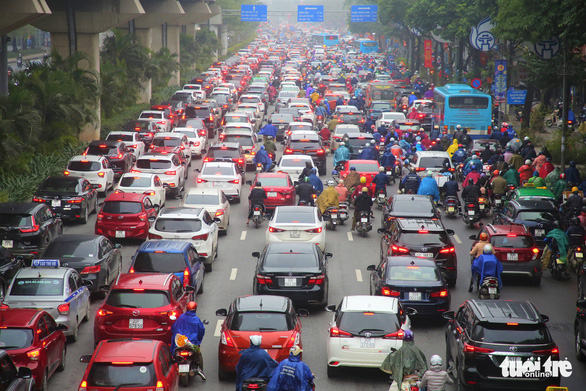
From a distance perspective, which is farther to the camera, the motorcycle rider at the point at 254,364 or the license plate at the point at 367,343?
the license plate at the point at 367,343

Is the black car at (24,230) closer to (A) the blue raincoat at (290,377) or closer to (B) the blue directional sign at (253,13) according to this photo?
(A) the blue raincoat at (290,377)

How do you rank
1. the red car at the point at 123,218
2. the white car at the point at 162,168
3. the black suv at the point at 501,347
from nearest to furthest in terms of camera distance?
1. the black suv at the point at 501,347
2. the red car at the point at 123,218
3. the white car at the point at 162,168

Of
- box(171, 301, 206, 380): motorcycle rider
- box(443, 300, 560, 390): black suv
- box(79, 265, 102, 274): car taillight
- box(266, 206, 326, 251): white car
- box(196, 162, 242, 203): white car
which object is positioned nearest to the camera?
box(443, 300, 560, 390): black suv

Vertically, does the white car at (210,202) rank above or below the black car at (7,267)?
above

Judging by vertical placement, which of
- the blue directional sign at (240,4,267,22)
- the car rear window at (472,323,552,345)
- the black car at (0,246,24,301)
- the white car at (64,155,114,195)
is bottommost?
the black car at (0,246,24,301)

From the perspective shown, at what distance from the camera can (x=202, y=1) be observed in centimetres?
8538

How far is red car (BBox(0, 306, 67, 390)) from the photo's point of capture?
1459 cm

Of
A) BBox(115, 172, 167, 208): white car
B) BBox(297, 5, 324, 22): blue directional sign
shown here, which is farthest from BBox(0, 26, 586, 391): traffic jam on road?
BBox(297, 5, 324, 22): blue directional sign

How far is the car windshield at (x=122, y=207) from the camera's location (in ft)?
86.6

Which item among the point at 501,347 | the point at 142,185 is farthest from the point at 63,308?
the point at 142,185

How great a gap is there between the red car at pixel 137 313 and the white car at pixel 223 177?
577 inches

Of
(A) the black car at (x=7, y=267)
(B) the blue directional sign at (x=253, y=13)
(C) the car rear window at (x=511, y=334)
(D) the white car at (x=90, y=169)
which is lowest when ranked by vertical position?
(A) the black car at (x=7, y=267)

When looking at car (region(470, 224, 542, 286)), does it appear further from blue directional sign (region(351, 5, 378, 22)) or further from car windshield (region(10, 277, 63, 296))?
blue directional sign (region(351, 5, 378, 22))

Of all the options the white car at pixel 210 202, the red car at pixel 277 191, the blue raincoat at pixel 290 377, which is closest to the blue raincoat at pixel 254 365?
the blue raincoat at pixel 290 377
